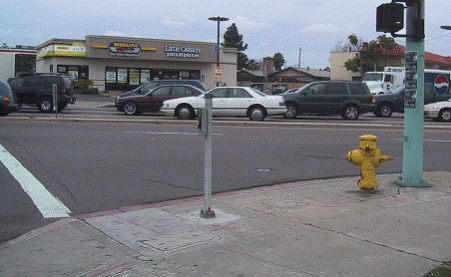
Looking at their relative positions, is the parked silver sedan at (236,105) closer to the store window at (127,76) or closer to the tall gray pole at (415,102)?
the tall gray pole at (415,102)

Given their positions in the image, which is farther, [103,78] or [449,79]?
[103,78]

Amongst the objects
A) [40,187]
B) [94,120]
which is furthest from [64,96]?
[40,187]

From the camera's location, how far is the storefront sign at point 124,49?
46.4 meters

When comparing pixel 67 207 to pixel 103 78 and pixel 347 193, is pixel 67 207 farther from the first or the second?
pixel 103 78

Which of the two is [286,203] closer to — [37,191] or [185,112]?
[37,191]

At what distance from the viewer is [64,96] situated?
2488 centimetres

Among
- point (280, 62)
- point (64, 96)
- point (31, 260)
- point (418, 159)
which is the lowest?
point (31, 260)

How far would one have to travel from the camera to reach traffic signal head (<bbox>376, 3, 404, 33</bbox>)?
7945mm

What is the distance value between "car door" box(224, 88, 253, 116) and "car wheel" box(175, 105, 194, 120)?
4.72ft

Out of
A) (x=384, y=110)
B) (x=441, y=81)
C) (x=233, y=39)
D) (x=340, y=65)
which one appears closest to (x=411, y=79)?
(x=384, y=110)

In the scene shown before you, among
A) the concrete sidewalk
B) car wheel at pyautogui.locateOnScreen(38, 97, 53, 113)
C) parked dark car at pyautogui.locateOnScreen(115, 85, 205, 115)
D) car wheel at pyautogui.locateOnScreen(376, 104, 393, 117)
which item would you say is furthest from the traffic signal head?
car wheel at pyautogui.locateOnScreen(38, 97, 53, 113)

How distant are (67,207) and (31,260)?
2.14 meters

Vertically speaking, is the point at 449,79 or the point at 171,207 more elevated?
the point at 449,79

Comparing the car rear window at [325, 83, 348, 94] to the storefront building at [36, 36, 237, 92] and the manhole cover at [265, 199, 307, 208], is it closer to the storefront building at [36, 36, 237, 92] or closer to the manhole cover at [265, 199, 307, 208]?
the manhole cover at [265, 199, 307, 208]
